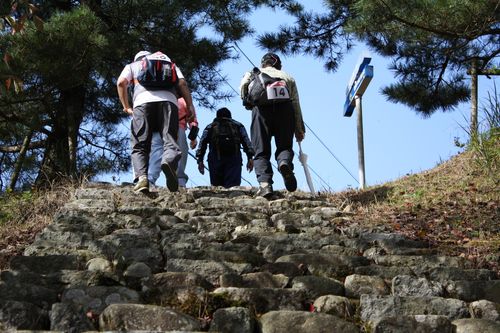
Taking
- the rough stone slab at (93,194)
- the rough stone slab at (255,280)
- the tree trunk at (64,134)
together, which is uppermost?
the tree trunk at (64,134)

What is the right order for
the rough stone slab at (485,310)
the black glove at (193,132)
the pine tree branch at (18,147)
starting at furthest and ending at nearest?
the pine tree branch at (18,147)
the black glove at (193,132)
the rough stone slab at (485,310)

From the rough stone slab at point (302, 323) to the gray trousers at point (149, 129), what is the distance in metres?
4.03

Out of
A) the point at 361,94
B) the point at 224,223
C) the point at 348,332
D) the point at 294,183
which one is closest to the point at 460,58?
the point at 361,94

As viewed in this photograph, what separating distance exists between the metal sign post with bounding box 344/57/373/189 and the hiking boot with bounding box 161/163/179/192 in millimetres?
2810

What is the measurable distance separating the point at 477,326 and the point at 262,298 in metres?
1.15

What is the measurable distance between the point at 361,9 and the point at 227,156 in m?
2.64

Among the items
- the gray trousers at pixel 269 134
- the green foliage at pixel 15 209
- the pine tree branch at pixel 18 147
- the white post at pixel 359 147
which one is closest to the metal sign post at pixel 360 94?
the white post at pixel 359 147

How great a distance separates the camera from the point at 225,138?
33.7ft

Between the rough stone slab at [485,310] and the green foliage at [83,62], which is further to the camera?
the green foliage at [83,62]

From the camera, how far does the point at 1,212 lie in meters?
8.29

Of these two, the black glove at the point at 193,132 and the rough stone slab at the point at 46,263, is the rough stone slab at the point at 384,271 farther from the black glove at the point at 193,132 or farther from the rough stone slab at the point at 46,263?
the black glove at the point at 193,132

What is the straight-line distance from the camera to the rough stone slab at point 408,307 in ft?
14.3

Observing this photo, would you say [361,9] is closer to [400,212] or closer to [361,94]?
[361,94]

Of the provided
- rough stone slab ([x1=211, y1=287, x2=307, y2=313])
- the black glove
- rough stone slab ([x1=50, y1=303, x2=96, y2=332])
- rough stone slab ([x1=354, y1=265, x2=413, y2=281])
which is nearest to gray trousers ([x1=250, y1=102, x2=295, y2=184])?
the black glove
